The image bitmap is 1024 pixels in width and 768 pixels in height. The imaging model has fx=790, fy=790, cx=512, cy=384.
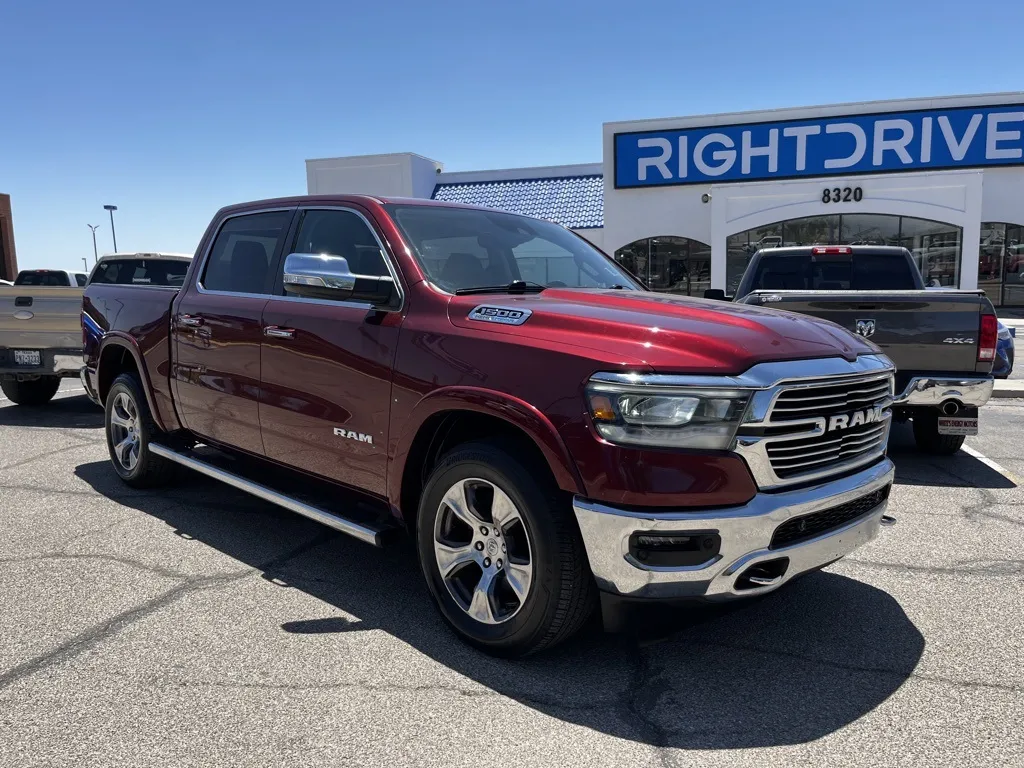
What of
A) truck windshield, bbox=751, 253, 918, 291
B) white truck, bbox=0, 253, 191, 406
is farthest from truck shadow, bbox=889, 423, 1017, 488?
white truck, bbox=0, 253, 191, 406

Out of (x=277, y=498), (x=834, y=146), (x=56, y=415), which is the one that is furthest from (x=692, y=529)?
(x=834, y=146)

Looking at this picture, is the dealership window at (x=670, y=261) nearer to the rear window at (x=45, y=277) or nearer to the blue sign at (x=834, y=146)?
the blue sign at (x=834, y=146)

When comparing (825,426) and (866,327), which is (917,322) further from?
(825,426)

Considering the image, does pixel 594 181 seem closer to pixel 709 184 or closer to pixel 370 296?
pixel 709 184

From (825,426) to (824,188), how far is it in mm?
22452

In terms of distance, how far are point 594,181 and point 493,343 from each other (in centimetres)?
2665

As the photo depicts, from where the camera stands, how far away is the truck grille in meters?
2.86

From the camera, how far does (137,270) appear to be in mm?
10211

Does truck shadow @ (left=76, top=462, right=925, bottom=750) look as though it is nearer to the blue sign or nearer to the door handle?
the door handle

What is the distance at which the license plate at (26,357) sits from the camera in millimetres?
8844

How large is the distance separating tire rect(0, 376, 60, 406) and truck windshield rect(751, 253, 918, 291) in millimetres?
8734

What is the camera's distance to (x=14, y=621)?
3617 mm

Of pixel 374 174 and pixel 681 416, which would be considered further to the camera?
pixel 374 174

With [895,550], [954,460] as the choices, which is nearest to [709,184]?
[954,460]
